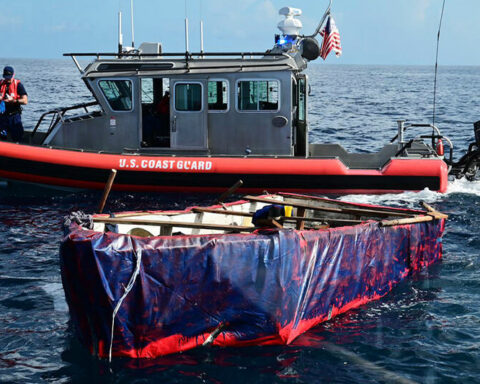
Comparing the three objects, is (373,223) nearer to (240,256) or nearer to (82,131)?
(240,256)

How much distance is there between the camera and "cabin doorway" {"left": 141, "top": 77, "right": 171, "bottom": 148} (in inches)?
588

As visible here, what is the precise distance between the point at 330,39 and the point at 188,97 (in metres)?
3.33

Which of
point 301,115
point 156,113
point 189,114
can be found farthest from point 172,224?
point 301,115

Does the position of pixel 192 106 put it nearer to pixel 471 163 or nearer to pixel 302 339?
pixel 471 163

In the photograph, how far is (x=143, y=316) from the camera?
705 cm

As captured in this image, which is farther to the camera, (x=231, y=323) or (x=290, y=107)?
(x=290, y=107)

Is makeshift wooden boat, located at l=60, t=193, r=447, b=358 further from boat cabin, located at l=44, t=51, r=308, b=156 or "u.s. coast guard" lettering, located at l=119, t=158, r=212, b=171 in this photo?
boat cabin, located at l=44, t=51, r=308, b=156

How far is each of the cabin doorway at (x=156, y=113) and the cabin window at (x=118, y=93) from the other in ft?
1.02

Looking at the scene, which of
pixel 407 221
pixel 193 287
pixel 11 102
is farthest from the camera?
pixel 11 102

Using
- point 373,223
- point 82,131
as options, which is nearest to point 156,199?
point 82,131

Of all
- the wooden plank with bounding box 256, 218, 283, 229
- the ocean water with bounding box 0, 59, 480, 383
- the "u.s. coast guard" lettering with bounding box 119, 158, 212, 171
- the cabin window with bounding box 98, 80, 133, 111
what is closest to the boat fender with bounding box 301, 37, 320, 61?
the "u.s. coast guard" lettering with bounding box 119, 158, 212, 171

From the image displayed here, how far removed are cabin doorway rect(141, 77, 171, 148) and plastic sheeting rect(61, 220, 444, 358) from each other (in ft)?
25.1

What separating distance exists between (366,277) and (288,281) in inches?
69.0

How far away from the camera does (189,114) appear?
14.6m
